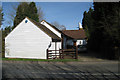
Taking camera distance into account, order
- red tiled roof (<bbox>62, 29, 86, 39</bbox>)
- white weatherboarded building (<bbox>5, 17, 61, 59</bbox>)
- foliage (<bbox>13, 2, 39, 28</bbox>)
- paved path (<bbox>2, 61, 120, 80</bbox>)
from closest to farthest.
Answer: paved path (<bbox>2, 61, 120, 80</bbox>), white weatherboarded building (<bbox>5, 17, 61, 59</bbox>), foliage (<bbox>13, 2, 39, 28</bbox>), red tiled roof (<bbox>62, 29, 86, 39</bbox>)

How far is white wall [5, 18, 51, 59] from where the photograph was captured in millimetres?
14695

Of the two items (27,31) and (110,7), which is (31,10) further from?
(110,7)

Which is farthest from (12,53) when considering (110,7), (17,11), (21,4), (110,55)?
(21,4)

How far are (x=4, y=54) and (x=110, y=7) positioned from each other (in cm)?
1519

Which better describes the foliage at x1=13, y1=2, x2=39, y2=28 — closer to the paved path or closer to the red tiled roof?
the red tiled roof

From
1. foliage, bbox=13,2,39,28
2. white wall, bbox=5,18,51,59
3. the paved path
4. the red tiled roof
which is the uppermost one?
foliage, bbox=13,2,39,28

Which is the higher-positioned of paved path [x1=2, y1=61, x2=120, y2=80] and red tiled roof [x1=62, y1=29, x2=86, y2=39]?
red tiled roof [x1=62, y1=29, x2=86, y2=39]

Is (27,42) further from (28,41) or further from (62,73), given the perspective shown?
(62,73)

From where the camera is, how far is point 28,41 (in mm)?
15234

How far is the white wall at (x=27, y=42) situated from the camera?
14.7 meters

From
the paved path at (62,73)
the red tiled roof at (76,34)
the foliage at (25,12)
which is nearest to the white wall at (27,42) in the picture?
the paved path at (62,73)

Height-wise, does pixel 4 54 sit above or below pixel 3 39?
below

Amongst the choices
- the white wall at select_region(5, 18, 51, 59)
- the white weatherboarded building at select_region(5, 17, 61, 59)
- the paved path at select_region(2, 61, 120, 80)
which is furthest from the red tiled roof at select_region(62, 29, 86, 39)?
the paved path at select_region(2, 61, 120, 80)

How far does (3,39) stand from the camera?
52.5 ft
